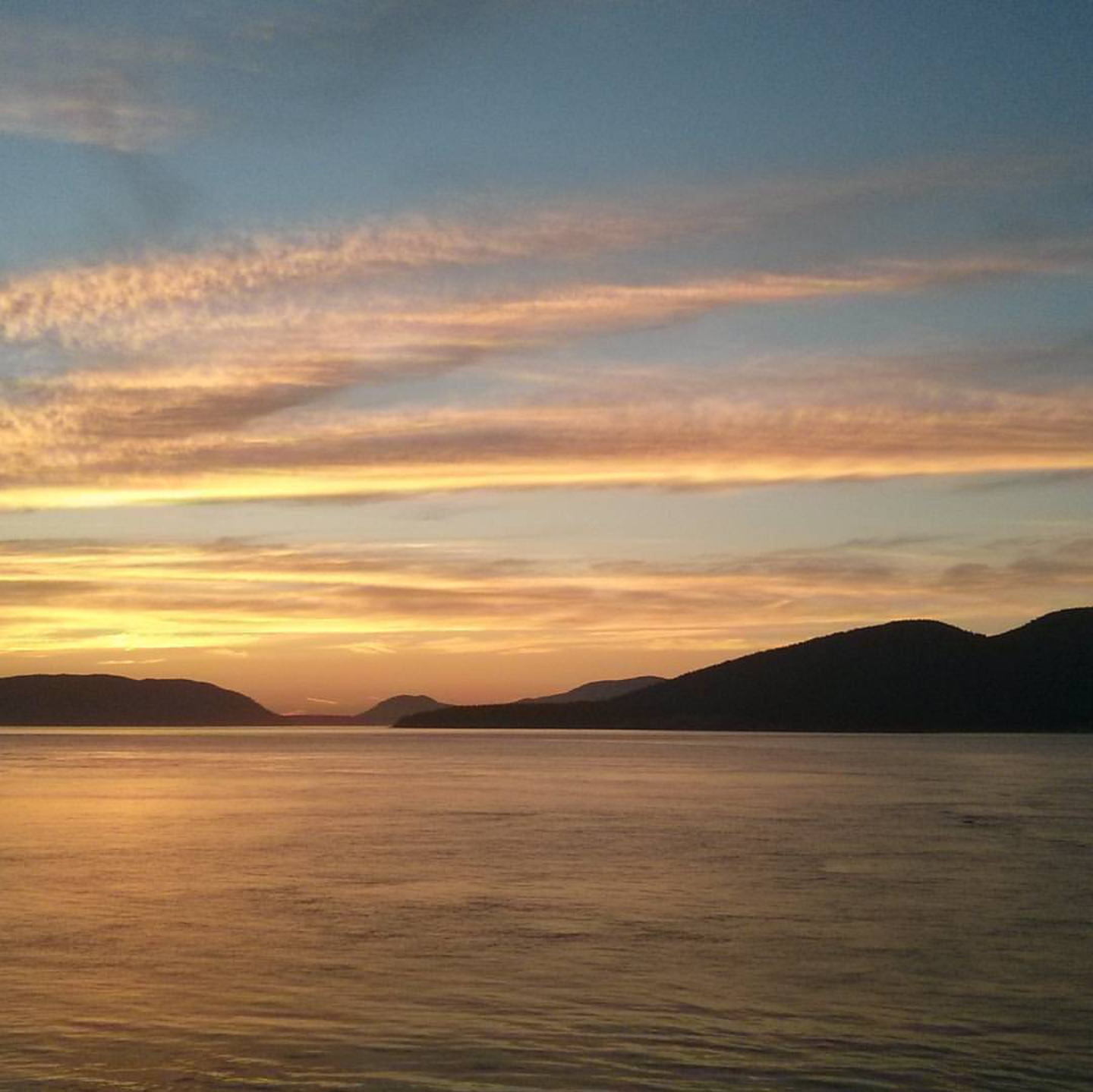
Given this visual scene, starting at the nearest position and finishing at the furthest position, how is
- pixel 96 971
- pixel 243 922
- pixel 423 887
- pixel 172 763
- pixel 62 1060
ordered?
pixel 62 1060 < pixel 96 971 < pixel 243 922 < pixel 423 887 < pixel 172 763

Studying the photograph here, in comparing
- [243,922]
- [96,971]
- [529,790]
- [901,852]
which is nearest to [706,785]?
[529,790]

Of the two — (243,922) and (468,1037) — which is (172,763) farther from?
(468,1037)

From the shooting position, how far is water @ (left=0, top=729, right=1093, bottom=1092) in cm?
1731

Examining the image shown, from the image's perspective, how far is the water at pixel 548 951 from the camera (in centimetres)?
1731

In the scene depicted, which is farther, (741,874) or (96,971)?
(741,874)

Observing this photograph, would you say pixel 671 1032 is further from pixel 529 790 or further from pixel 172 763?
pixel 172 763

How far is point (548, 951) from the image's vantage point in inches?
970

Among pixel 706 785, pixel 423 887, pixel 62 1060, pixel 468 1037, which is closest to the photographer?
pixel 62 1060

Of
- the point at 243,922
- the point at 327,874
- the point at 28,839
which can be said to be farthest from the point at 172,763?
the point at 243,922

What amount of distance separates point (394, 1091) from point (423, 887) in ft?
56.2

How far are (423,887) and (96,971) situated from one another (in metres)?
10.9

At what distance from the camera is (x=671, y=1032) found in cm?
1878

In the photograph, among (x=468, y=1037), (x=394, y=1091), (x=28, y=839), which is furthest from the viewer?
(x=28, y=839)

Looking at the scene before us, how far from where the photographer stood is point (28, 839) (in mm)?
46562
